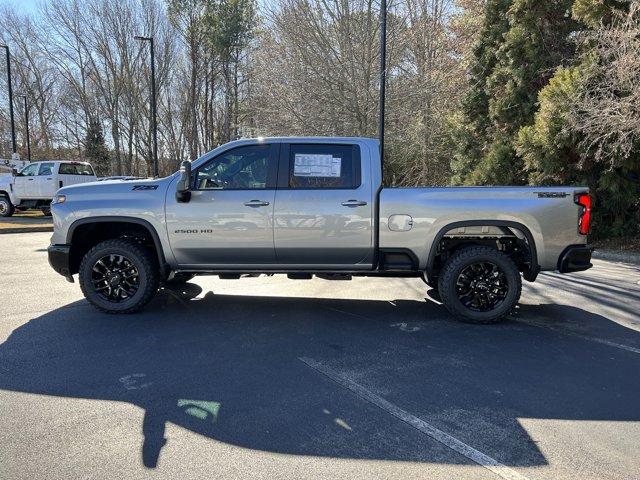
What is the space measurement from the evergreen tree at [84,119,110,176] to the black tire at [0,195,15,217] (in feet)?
74.0

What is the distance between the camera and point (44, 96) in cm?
4547

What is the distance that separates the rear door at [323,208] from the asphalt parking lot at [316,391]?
29.7 inches

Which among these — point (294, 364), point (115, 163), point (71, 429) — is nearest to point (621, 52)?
point (294, 364)

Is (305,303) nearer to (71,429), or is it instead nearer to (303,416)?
(303,416)

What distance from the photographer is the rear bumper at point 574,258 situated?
211 inches

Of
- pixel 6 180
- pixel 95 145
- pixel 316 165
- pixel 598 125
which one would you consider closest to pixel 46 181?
pixel 6 180

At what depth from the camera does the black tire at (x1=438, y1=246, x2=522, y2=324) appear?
17.7 feet

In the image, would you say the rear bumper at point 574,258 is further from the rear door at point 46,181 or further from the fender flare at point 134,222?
the rear door at point 46,181

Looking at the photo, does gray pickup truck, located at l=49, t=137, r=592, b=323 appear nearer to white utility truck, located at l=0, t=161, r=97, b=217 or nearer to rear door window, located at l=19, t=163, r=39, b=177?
white utility truck, located at l=0, t=161, r=97, b=217

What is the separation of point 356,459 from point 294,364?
4.91 feet

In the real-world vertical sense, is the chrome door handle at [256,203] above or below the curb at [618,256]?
above

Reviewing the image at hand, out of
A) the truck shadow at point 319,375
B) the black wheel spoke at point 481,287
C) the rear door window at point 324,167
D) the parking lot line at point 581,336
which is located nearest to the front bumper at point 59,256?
the truck shadow at point 319,375

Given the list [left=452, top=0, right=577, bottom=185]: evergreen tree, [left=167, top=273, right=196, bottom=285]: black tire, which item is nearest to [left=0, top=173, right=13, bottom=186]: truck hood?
[left=167, top=273, right=196, bottom=285]: black tire

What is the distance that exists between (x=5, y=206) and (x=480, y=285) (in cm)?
2005
